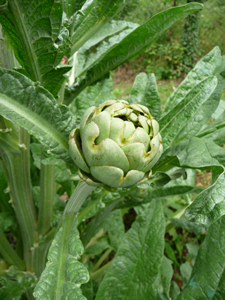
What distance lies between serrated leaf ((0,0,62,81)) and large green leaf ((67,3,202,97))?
0.50 feet

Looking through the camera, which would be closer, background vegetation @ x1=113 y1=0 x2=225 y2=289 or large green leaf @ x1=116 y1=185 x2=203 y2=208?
large green leaf @ x1=116 y1=185 x2=203 y2=208

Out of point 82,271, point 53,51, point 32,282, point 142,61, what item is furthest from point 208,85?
point 142,61

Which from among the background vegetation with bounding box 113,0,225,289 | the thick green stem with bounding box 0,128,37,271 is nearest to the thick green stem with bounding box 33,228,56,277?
the thick green stem with bounding box 0,128,37,271

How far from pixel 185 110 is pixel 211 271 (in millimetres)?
360

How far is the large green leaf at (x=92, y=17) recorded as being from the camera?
533 mm

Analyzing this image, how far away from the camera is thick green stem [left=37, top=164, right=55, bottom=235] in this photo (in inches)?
23.3

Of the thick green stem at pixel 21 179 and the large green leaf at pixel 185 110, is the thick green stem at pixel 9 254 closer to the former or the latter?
the thick green stem at pixel 21 179

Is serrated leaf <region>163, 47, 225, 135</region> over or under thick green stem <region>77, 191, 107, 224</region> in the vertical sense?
over

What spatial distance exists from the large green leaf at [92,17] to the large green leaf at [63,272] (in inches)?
15.1

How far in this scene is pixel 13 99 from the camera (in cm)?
40

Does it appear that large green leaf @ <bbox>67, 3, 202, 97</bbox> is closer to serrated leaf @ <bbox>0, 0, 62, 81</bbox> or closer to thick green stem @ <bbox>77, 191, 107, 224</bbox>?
serrated leaf @ <bbox>0, 0, 62, 81</bbox>

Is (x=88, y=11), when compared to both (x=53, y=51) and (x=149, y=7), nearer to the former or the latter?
(x=53, y=51)

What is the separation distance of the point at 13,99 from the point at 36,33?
0.11 m

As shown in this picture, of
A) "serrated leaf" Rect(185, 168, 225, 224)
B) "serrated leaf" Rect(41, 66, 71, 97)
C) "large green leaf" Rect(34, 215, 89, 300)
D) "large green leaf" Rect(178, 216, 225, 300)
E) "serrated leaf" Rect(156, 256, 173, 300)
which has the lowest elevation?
"serrated leaf" Rect(156, 256, 173, 300)
